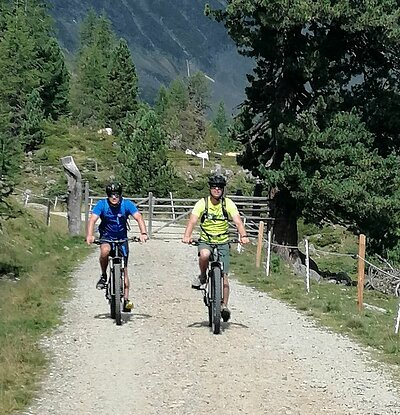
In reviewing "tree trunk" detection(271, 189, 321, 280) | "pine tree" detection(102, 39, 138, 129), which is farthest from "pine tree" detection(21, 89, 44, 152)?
"tree trunk" detection(271, 189, 321, 280)

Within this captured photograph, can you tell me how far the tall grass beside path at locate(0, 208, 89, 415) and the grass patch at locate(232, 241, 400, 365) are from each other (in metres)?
4.41

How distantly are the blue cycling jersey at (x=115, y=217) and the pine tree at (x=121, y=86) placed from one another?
243 feet

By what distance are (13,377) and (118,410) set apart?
5.19ft

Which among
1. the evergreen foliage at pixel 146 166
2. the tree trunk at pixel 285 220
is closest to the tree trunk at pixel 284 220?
the tree trunk at pixel 285 220

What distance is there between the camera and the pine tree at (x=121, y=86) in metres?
84.1

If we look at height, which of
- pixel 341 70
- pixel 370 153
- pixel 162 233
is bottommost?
pixel 162 233

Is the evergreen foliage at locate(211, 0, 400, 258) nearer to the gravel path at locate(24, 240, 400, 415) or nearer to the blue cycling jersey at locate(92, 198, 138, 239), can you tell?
the gravel path at locate(24, 240, 400, 415)

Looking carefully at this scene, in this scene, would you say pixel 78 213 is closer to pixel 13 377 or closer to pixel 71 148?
pixel 13 377

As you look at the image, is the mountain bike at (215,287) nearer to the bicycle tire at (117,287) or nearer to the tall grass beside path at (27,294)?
the bicycle tire at (117,287)

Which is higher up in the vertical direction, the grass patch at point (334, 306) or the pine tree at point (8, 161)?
the pine tree at point (8, 161)

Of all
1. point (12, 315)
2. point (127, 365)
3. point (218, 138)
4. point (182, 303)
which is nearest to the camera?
point (127, 365)

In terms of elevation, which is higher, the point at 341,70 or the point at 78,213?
the point at 341,70

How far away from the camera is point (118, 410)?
752 centimetres

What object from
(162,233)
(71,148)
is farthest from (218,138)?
(162,233)
